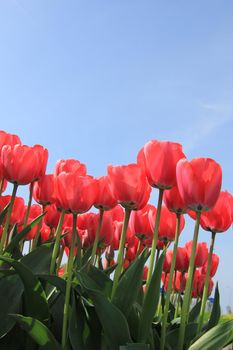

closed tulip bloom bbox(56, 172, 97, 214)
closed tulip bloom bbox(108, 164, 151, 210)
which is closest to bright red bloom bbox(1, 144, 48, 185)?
closed tulip bloom bbox(56, 172, 97, 214)

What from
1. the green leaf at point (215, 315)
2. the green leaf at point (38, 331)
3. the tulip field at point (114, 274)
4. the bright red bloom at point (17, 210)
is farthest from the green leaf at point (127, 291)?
the bright red bloom at point (17, 210)

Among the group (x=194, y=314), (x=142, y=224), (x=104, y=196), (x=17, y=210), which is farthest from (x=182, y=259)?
(x=17, y=210)

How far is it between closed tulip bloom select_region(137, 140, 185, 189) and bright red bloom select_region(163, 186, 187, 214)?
0.12m

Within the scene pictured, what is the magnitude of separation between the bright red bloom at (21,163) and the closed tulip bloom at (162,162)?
677 mm

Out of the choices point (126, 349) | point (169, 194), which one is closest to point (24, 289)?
point (126, 349)

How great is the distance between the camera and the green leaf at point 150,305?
6.08 feet

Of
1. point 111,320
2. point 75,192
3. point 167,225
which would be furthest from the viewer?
point 167,225

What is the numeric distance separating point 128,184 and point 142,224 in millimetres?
676

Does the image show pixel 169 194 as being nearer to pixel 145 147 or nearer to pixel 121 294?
pixel 145 147

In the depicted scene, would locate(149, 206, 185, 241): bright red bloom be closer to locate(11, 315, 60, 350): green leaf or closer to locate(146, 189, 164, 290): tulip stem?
locate(146, 189, 164, 290): tulip stem

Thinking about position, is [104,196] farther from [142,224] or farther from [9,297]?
[9,297]

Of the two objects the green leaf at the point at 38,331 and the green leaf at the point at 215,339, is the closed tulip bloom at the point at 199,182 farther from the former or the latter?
the green leaf at the point at 38,331

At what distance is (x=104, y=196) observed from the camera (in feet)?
8.04

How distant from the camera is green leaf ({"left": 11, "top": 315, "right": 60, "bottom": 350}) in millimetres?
1796
